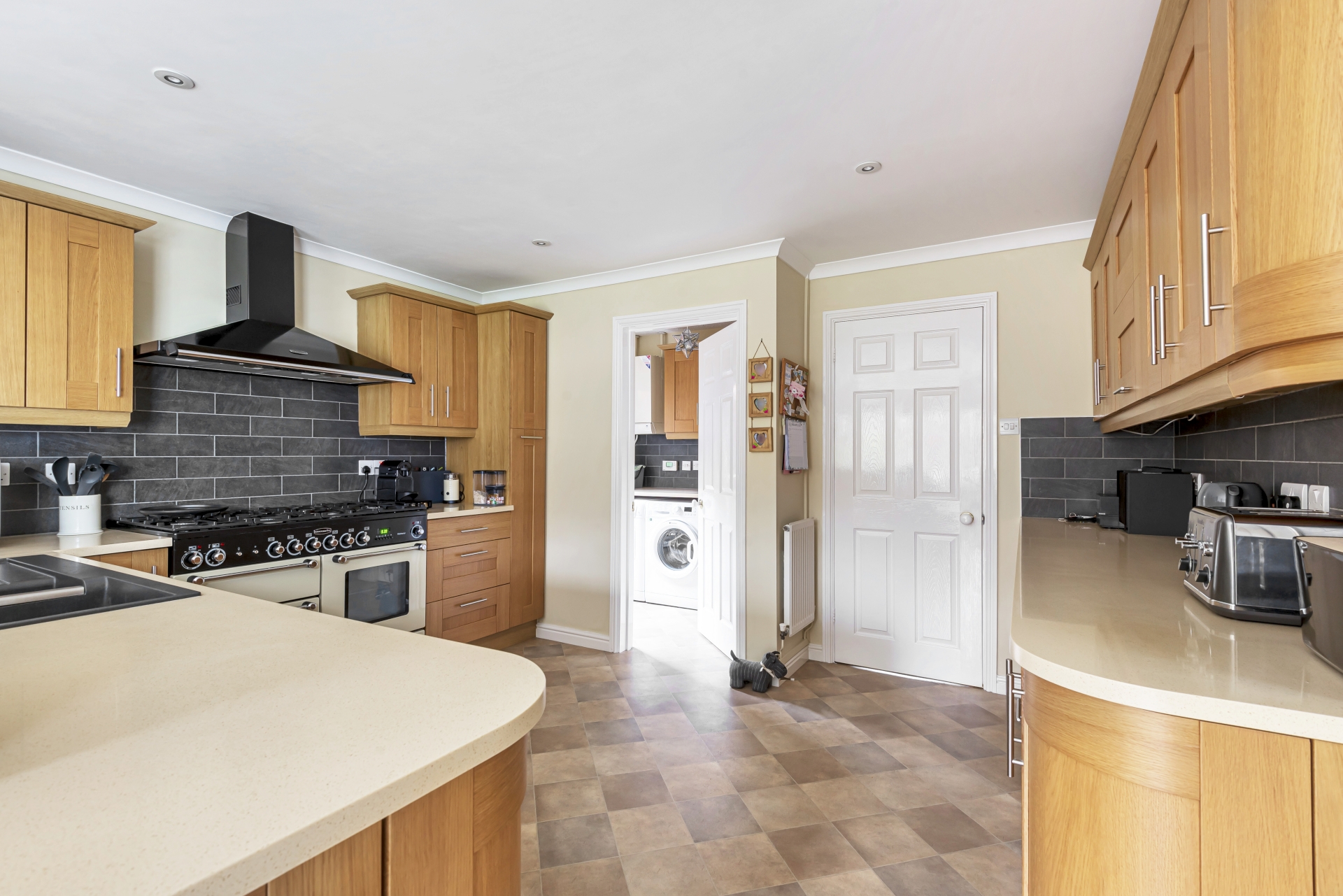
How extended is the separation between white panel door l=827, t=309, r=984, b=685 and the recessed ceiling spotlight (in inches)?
118

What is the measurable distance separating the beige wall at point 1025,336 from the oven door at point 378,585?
9.83 ft

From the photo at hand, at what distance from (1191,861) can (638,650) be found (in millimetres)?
3191

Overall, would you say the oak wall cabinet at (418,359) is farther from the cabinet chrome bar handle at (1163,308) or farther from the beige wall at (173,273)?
the cabinet chrome bar handle at (1163,308)

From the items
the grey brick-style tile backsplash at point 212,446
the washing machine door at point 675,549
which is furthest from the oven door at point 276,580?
the washing machine door at point 675,549

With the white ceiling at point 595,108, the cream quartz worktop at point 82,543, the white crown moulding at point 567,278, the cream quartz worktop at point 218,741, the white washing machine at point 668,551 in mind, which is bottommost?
the white washing machine at point 668,551

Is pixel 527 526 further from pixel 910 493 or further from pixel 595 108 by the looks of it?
pixel 595 108

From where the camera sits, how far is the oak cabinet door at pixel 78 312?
7.51 feet

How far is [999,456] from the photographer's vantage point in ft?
10.7

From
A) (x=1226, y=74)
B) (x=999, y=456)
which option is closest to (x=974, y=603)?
(x=999, y=456)

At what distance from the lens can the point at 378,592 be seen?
10.6ft

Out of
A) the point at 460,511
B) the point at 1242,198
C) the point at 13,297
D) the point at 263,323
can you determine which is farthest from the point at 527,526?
the point at 1242,198

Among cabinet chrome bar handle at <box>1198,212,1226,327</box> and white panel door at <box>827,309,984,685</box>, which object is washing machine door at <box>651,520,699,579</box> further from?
cabinet chrome bar handle at <box>1198,212,1226,327</box>

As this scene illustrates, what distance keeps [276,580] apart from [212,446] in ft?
2.69

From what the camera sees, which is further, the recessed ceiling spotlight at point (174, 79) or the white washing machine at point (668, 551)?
the white washing machine at point (668, 551)
